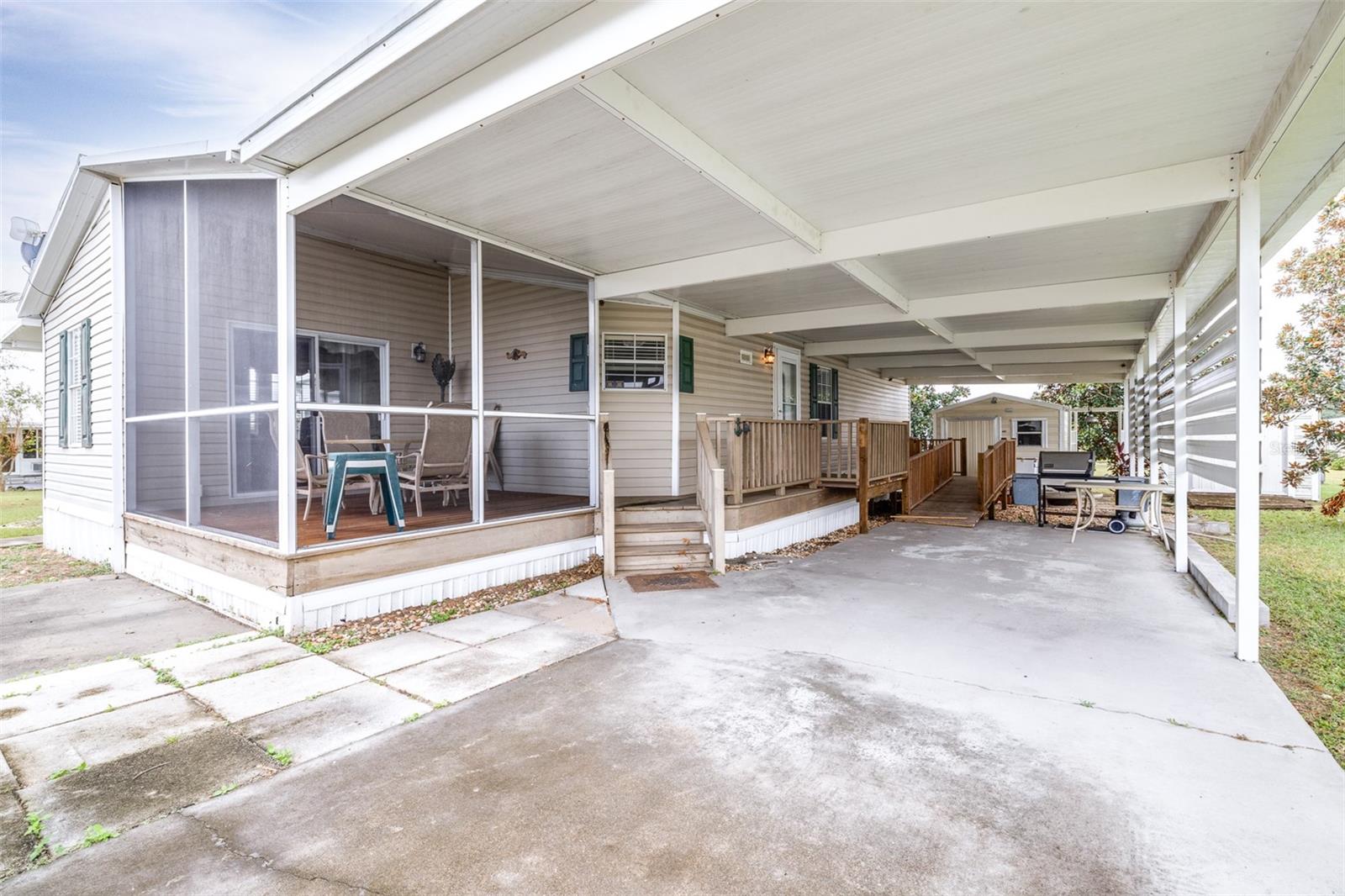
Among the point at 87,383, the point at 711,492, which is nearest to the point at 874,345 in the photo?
the point at 711,492

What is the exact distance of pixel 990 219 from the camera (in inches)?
184

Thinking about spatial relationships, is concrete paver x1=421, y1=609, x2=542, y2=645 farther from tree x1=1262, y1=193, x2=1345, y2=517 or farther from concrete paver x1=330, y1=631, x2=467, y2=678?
tree x1=1262, y1=193, x2=1345, y2=517

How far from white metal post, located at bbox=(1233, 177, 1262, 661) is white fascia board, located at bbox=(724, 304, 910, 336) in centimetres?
447

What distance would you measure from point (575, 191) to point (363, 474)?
272 cm

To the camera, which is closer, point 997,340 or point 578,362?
point 578,362

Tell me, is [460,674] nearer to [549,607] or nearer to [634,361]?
[549,607]

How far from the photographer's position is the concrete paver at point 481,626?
4.09 m

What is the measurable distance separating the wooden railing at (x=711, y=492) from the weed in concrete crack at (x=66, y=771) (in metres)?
4.54

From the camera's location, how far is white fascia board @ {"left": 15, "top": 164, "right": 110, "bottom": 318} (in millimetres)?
5945

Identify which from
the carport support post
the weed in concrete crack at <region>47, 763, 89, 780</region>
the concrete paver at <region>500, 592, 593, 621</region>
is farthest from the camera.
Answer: the carport support post

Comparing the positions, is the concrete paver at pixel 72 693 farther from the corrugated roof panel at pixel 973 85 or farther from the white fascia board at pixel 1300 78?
the white fascia board at pixel 1300 78

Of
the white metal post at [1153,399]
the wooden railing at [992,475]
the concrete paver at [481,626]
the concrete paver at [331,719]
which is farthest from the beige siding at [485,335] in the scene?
the white metal post at [1153,399]

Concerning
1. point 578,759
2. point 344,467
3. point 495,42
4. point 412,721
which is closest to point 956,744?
point 578,759

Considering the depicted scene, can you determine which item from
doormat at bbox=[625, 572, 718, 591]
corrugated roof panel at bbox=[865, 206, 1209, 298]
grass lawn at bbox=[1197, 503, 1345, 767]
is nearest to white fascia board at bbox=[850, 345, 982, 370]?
corrugated roof panel at bbox=[865, 206, 1209, 298]
